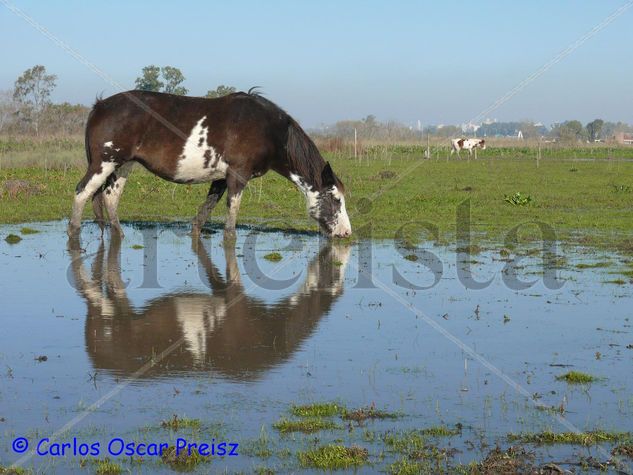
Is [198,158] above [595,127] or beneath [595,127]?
beneath

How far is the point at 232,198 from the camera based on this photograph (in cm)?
1416

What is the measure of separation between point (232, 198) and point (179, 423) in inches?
346

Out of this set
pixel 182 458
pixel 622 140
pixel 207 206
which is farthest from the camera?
pixel 622 140

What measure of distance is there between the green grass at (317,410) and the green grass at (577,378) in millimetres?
1875

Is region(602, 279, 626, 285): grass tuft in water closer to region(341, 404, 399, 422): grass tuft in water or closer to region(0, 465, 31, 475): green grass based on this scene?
region(341, 404, 399, 422): grass tuft in water

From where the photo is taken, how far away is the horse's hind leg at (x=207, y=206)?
14664 millimetres

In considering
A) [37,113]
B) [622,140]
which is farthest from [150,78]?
[622,140]

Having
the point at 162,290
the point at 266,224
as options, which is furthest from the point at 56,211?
the point at 162,290

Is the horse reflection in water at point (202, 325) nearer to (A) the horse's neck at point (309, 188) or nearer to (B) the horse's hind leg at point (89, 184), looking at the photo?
(B) the horse's hind leg at point (89, 184)

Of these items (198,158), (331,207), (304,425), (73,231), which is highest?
(198,158)

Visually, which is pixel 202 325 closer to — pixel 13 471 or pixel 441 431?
pixel 441 431

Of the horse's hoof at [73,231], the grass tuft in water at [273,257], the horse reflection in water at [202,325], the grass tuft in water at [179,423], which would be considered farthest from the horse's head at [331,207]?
the grass tuft in water at [179,423]

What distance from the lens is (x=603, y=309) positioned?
369 inches

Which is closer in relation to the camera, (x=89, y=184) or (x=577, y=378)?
(x=577, y=378)
